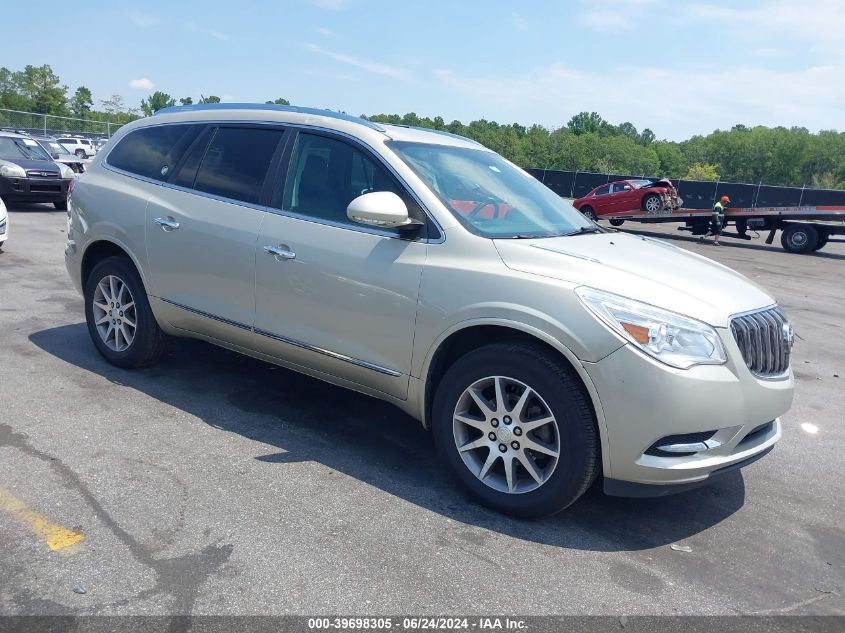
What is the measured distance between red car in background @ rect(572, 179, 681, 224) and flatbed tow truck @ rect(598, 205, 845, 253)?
2.28m

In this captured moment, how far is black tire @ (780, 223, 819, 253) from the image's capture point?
20812mm

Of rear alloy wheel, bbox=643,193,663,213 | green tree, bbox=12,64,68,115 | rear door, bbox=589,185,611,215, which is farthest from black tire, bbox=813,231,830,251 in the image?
green tree, bbox=12,64,68,115

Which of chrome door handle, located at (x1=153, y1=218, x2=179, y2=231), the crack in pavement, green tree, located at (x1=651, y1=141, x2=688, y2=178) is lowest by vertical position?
the crack in pavement

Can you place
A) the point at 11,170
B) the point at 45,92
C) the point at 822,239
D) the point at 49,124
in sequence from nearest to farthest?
the point at 11,170
the point at 822,239
the point at 49,124
the point at 45,92

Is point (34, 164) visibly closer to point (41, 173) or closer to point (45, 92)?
point (41, 173)

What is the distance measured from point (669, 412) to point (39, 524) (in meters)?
2.85

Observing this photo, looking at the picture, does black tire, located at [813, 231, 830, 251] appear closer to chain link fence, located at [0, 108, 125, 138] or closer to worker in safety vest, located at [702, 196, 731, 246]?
worker in safety vest, located at [702, 196, 731, 246]

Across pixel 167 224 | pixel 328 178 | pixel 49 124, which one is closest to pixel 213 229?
pixel 167 224

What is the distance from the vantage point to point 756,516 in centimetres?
381

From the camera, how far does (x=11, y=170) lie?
15.4 m

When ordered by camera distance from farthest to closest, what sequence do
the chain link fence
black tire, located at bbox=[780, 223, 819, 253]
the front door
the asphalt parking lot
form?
the chain link fence < black tire, located at bbox=[780, 223, 819, 253] < the front door < the asphalt parking lot

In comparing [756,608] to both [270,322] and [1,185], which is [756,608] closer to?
[270,322]

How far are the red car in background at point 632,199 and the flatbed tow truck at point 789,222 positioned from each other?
7.49ft

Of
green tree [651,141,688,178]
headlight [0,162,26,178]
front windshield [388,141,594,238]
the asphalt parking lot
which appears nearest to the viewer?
the asphalt parking lot
